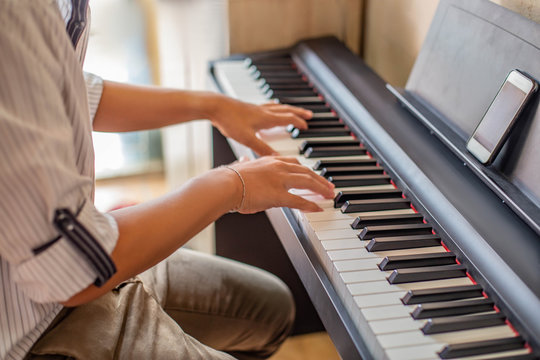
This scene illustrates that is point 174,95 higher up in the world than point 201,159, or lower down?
higher up

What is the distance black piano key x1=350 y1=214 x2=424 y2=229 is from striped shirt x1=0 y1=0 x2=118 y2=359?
1.44ft

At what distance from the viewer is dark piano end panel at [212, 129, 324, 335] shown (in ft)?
5.87

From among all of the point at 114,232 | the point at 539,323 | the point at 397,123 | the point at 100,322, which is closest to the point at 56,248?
the point at 114,232

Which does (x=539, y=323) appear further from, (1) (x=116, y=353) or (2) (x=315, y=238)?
(1) (x=116, y=353)

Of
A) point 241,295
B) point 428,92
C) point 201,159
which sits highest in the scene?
point 428,92

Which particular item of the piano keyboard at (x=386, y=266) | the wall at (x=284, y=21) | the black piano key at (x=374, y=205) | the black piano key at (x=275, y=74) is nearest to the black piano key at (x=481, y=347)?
the piano keyboard at (x=386, y=266)

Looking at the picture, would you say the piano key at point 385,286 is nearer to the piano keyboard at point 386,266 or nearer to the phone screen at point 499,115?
the piano keyboard at point 386,266

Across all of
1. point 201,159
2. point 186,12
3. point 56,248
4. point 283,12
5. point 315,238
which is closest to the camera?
point 56,248

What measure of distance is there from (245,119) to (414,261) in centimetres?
55

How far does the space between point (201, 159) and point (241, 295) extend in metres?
0.90

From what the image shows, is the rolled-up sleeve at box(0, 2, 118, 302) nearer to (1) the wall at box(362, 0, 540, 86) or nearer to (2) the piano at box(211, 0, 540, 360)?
(2) the piano at box(211, 0, 540, 360)

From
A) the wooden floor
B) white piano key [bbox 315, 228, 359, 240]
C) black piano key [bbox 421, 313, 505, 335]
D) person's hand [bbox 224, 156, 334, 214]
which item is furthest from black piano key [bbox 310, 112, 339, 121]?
the wooden floor

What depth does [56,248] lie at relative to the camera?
718 millimetres

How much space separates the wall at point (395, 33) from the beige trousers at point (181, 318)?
0.73 m
